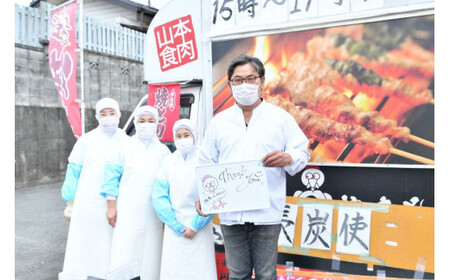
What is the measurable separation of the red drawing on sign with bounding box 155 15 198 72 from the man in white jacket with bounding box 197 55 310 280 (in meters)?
1.24

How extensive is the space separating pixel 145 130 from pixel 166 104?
0.63 metres

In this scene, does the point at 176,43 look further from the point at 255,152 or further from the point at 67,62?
the point at 67,62

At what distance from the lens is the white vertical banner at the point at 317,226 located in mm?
2678

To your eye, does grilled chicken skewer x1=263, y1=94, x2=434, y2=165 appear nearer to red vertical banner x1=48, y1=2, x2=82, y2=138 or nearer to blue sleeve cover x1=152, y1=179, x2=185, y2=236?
blue sleeve cover x1=152, y1=179, x2=185, y2=236

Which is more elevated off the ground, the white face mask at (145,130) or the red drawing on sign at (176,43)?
the red drawing on sign at (176,43)

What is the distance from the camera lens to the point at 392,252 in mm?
2506

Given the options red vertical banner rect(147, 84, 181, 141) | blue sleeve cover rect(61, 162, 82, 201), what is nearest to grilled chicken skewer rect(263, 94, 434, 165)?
red vertical banner rect(147, 84, 181, 141)

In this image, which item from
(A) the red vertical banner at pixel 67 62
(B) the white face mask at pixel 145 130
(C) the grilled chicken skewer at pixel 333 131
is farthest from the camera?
(A) the red vertical banner at pixel 67 62

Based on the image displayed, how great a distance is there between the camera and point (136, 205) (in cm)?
284

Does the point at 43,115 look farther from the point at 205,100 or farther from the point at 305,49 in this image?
the point at 305,49

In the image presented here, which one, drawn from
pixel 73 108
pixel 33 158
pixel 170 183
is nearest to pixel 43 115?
pixel 33 158

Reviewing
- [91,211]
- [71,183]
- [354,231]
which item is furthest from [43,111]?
[354,231]

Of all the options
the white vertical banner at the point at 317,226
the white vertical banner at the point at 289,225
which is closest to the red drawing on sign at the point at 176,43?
the white vertical banner at the point at 289,225

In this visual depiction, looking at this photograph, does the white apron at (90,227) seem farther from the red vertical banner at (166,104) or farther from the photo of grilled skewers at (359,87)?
the photo of grilled skewers at (359,87)
